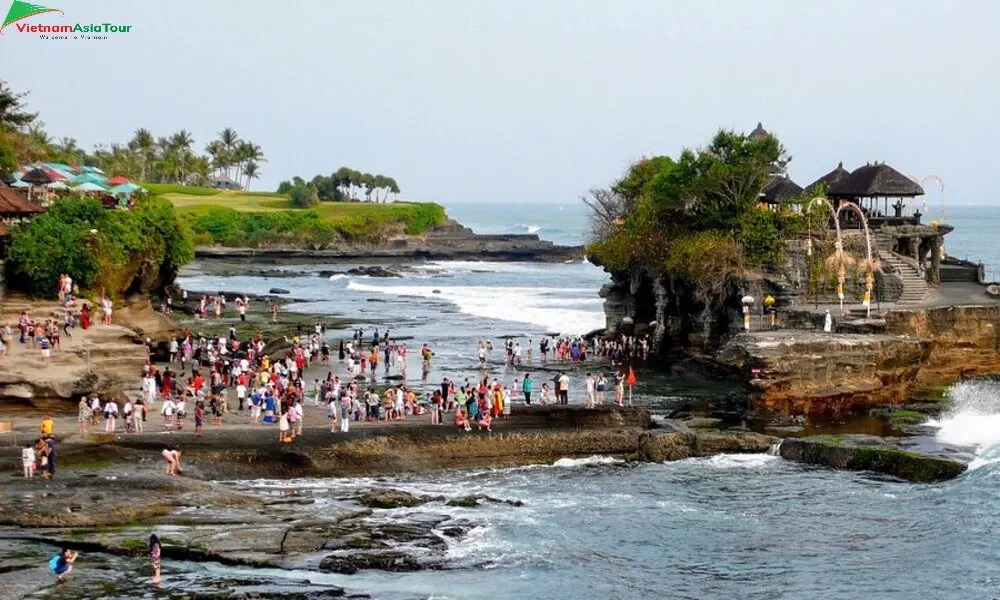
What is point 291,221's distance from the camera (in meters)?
138

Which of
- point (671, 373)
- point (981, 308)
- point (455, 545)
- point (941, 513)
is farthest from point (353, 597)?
point (981, 308)

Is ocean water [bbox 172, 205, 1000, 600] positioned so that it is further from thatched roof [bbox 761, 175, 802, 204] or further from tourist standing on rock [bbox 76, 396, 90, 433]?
thatched roof [bbox 761, 175, 802, 204]

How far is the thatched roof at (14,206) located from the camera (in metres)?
51.8

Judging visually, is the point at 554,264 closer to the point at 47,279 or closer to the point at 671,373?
the point at 671,373

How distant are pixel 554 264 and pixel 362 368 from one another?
82.8 metres

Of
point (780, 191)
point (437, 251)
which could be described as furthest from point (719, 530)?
point (437, 251)

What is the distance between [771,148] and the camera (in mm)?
54750

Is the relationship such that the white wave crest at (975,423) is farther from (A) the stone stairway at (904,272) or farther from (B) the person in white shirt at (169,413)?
(B) the person in white shirt at (169,413)

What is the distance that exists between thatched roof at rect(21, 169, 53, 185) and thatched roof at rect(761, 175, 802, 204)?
38.0 meters

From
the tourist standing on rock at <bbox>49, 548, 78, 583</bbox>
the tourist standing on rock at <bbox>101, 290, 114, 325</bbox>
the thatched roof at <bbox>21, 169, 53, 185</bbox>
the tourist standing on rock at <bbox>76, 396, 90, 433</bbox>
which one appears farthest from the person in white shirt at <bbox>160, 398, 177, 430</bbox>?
the thatched roof at <bbox>21, 169, 53, 185</bbox>

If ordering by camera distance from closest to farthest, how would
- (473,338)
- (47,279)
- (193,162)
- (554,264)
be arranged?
(47,279) < (473,338) < (554,264) < (193,162)

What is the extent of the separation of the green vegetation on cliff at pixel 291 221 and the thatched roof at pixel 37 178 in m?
55.8

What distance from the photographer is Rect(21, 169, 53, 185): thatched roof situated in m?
67.7

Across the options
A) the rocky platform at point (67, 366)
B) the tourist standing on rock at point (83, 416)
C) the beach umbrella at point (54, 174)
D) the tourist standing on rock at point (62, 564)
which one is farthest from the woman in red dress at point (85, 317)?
the beach umbrella at point (54, 174)
